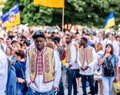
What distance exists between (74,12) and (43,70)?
35.9 metres

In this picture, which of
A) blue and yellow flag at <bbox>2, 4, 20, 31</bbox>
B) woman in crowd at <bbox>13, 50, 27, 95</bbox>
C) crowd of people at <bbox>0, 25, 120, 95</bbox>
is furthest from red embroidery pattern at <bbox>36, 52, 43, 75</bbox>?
blue and yellow flag at <bbox>2, 4, 20, 31</bbox>

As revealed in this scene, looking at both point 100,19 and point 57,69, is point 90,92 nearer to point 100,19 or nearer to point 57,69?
point 57,69

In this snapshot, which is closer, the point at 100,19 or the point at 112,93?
the point at 112,93

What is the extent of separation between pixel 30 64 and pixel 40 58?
0.82 ft

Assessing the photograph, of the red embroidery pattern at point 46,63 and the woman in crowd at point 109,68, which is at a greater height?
the red embroidery pattern at point 46,63

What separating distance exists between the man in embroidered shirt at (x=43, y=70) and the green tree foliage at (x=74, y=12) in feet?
109

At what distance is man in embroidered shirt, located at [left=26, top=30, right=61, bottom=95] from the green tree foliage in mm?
33159

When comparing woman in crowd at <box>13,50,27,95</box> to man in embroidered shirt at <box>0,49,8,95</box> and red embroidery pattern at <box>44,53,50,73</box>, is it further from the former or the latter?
man in embroidered shirt at <box>0,49,8,95</box>

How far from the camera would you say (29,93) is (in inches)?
358

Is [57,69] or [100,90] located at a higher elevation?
[57,69]

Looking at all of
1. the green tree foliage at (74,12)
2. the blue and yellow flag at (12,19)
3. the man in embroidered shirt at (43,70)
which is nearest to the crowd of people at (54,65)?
the man in embroidered shirt at (43,70)

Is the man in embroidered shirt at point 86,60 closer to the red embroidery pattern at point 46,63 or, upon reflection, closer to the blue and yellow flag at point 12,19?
the red embroidery pattern at point 46,63

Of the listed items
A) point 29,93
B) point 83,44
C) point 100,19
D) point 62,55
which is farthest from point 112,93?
point 100,19

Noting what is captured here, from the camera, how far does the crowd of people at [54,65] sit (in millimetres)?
8836
